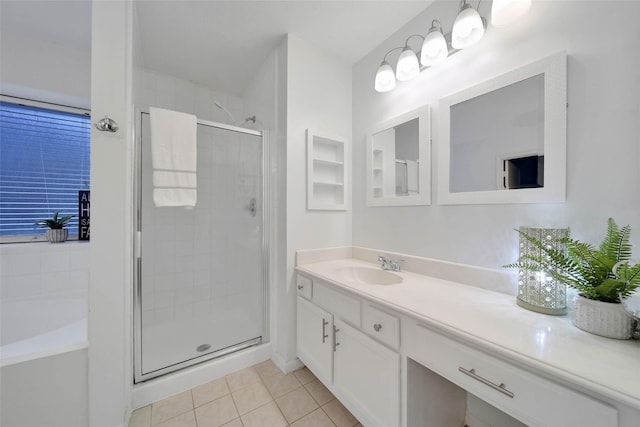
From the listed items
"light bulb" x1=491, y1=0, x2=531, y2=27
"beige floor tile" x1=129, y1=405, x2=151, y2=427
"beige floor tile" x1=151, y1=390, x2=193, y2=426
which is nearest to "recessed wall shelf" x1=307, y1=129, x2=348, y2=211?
"light bulb" x1=491, y1=0, x2=531, y2=27

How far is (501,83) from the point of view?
1.07 meters

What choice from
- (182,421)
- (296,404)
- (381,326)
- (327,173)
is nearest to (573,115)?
(381,326)

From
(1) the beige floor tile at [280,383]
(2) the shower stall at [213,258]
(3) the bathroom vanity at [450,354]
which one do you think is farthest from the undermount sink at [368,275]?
(1) the beige floor tile at [280,383]

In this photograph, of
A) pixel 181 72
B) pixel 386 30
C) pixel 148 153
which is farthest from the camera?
pixel 181 72

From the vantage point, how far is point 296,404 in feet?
4.39

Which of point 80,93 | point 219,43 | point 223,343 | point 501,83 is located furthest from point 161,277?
point 501,83

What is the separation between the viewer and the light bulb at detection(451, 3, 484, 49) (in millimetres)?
1073

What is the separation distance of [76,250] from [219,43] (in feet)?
6.42

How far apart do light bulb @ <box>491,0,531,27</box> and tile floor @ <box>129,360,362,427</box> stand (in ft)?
6.78

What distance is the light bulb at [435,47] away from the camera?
121cm

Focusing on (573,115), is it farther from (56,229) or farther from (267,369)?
(56,229)

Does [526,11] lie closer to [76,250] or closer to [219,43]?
[219,43]

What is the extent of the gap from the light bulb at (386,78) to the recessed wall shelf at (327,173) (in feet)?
1.59

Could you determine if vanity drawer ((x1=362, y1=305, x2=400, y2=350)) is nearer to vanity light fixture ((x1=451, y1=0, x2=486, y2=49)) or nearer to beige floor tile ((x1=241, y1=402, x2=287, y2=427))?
Answer: beige floor tile ((x1=241, y1=402, x2=287, y2=427))
